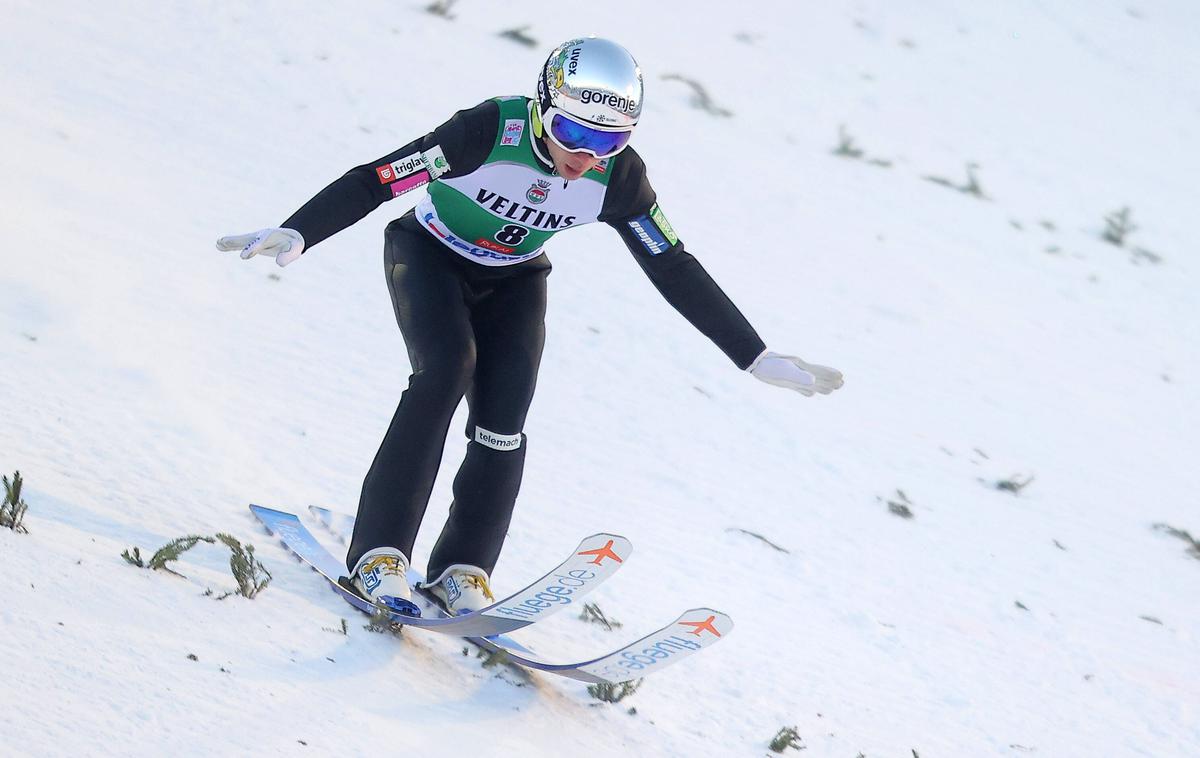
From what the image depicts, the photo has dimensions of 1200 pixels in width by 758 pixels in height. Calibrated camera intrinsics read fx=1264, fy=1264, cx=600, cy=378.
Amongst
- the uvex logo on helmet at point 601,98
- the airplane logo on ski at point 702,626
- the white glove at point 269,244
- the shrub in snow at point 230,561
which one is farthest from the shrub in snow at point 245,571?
the uvex logo on helmet at point 601,98

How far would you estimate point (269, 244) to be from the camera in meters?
3.37

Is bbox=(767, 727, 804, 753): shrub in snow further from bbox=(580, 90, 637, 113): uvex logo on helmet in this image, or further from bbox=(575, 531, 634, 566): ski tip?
bbox=(580, 90, 637, 113): uvex logo on helmet

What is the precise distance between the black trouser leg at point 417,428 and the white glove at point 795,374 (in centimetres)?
96

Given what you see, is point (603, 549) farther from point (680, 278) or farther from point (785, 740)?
point (680, 278)

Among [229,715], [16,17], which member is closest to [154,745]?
[229,715]

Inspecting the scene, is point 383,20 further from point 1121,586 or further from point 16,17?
point 1121,586

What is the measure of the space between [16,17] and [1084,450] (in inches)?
316

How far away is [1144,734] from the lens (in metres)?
4.57

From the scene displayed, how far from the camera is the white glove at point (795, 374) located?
158 inches

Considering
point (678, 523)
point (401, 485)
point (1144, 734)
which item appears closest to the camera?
point (401, 485)

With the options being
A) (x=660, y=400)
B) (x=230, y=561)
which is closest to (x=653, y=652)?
(x=230, y=561)

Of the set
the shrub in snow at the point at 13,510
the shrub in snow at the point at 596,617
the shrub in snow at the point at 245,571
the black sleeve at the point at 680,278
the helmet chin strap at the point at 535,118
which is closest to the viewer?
the shrub in snow at the point at 13,510

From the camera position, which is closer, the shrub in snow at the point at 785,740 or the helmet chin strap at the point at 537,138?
the shrub in snow at the point at 785,740

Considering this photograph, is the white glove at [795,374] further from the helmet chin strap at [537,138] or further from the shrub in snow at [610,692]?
the shrub in snow at [610,692]
